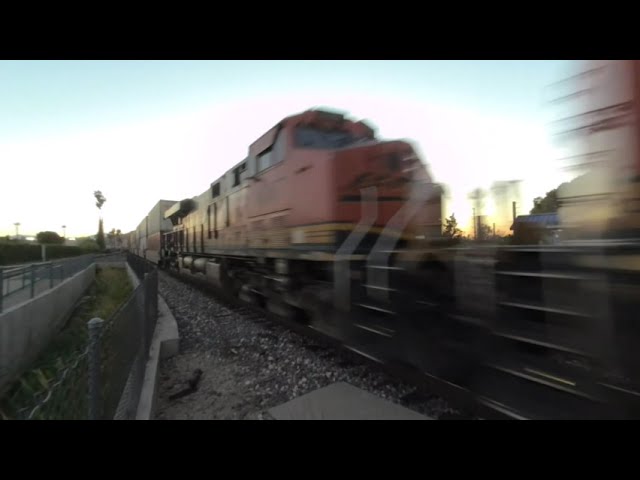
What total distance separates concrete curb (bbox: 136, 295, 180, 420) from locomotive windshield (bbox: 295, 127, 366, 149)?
12.7 ft

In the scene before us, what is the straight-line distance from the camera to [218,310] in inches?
342

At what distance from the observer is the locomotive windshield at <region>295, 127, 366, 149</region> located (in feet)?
19.8

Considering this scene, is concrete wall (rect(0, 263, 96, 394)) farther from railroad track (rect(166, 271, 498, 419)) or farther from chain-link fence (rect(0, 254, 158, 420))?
railroad track (rect(166, 271, 498, 419))

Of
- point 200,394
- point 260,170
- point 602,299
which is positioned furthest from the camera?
point 260,170

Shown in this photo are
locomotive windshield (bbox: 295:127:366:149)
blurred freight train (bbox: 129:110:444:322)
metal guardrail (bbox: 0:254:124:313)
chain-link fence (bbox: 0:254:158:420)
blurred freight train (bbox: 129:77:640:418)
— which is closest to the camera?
chain-link fence (bbox: 0:254:158:420)

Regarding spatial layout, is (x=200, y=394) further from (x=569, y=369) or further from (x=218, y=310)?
(x=218, y=310)

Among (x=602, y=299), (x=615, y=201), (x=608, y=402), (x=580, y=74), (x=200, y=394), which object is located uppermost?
(x=580, y=74)

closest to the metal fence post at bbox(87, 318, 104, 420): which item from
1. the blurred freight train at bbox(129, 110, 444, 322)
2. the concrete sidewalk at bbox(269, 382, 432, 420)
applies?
the concrete sidewalk at bbox(269, 382, 432, 420)

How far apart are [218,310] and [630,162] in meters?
8.10

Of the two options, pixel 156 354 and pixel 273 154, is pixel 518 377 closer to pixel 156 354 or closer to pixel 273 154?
pixel 156 354

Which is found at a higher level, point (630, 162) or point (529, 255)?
point (630, 162)

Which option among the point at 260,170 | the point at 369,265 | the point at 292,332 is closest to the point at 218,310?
the point at 292,332

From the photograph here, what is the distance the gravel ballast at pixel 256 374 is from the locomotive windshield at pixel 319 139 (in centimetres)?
332

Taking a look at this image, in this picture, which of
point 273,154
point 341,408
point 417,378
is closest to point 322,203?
point 273,154
